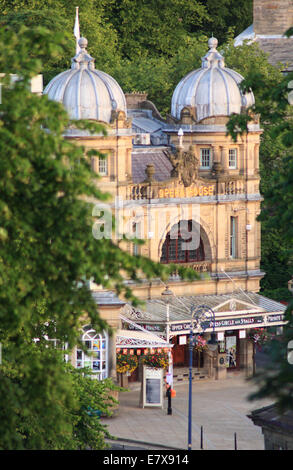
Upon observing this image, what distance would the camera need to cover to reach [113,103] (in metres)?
63.1

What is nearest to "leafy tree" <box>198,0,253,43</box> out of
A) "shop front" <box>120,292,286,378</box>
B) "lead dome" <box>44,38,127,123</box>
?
"shop front" <box>120,292,286,378</box>

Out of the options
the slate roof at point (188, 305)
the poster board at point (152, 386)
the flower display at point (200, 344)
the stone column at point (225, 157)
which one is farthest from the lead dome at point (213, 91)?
the poster board at point (152, 386)

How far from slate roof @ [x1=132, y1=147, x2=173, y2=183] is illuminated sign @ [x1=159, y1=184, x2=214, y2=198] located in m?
1.76

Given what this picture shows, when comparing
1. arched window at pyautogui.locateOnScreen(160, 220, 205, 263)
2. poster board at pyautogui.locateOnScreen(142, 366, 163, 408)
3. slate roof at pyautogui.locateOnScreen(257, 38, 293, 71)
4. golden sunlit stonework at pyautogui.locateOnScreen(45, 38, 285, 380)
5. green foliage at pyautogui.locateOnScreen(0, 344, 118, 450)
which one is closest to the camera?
green foliage at pyautogui.locateOnScreen(0, 344, 118, 450)

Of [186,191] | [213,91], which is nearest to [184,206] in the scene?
[186,191]

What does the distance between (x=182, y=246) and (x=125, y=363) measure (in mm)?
7782

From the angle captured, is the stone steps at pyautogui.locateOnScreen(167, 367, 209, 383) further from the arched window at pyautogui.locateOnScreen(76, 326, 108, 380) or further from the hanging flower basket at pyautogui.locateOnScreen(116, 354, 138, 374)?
the arched window at pyautogui.locateOnScreen(76, 326, 108, 380)

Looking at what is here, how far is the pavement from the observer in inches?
2100

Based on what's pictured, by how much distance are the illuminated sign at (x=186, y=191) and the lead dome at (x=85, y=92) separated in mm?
4156

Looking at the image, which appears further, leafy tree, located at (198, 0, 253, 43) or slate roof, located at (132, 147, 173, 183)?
leafy tree, located at (198, 0, 253, 43)

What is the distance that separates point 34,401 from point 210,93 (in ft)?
130

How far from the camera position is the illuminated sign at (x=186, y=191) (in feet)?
211
